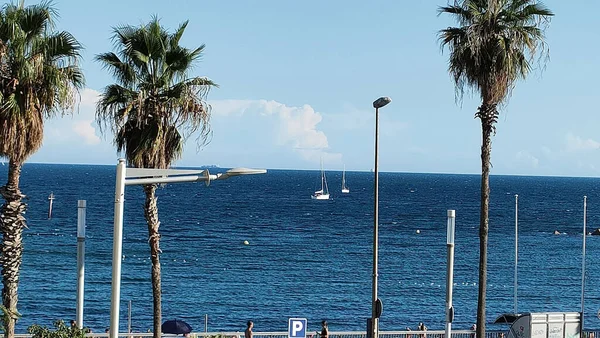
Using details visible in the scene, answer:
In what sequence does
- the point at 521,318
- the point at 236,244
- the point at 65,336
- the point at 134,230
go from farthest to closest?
the point at 134,230
the point at 236,244
the point at 521,318
the point at 65,336

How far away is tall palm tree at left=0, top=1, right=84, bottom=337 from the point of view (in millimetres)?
21656

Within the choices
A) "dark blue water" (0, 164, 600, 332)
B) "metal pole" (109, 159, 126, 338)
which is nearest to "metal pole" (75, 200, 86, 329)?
"metal pole" (109, 159, 126, 338)

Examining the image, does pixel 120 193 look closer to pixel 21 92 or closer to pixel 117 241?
pixel 117 241

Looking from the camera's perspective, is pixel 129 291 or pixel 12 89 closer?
pixel 12 89

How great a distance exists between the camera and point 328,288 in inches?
2719

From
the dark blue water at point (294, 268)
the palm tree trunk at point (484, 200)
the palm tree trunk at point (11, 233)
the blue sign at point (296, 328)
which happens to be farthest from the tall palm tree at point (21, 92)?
the dark blue water at point (294, 268)

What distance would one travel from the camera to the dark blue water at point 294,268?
58281 millimetres

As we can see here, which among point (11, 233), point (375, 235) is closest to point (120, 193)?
point (11, 233)

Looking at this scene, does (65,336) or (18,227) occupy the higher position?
(18,227)

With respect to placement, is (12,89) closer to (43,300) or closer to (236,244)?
(43,300)

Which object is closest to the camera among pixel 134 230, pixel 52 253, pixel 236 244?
pixel 52 253

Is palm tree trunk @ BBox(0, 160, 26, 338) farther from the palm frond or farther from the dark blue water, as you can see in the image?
the dark blue water

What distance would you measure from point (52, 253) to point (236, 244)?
22077 mm

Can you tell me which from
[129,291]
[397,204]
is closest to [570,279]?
[129,291]
